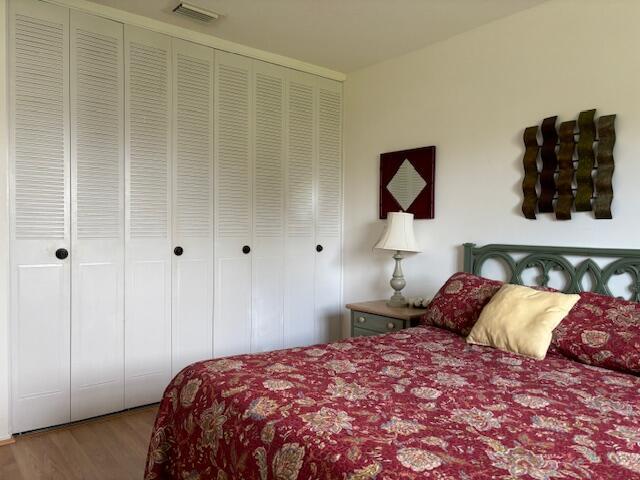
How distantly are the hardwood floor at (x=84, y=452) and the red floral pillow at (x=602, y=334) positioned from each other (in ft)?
6.58

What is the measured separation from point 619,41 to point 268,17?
189 centimetres

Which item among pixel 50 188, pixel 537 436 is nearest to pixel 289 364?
pixel 537 436

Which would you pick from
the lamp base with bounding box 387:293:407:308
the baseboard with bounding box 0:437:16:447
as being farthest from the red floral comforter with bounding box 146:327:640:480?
the baseboard with bounding box 0:437:16:447

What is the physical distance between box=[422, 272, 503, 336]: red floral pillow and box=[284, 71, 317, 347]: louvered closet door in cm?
127

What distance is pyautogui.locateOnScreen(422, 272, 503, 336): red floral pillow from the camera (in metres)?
2.50

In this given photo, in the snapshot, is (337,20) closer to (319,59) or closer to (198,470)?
(319,59)

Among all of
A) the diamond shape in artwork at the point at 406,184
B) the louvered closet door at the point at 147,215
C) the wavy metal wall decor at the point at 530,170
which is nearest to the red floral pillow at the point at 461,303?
the wavy metal wall decor at the point at 530,170

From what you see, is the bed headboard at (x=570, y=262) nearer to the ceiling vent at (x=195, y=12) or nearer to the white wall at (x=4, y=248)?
the ceiling vent at (x=195, y=12)

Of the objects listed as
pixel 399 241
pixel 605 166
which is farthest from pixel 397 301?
pixel 605 166

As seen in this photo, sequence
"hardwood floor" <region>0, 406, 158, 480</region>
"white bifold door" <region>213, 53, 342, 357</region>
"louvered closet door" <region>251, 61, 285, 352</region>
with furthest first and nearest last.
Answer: "louvered closet door" <region>251, 61, 285, 352</region> → "white bifold door" <region>213, 53, 342, 357</region> → "hardwood floor" <region>0, 406, 158, 480</region>

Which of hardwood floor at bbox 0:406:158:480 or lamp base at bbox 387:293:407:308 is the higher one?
lamp base at bbox 387:293:407:308

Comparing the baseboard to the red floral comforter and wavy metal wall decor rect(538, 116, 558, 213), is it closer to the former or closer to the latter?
the red floral comforter

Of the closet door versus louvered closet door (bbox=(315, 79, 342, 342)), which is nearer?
the closet door

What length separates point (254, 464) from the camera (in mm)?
1341
